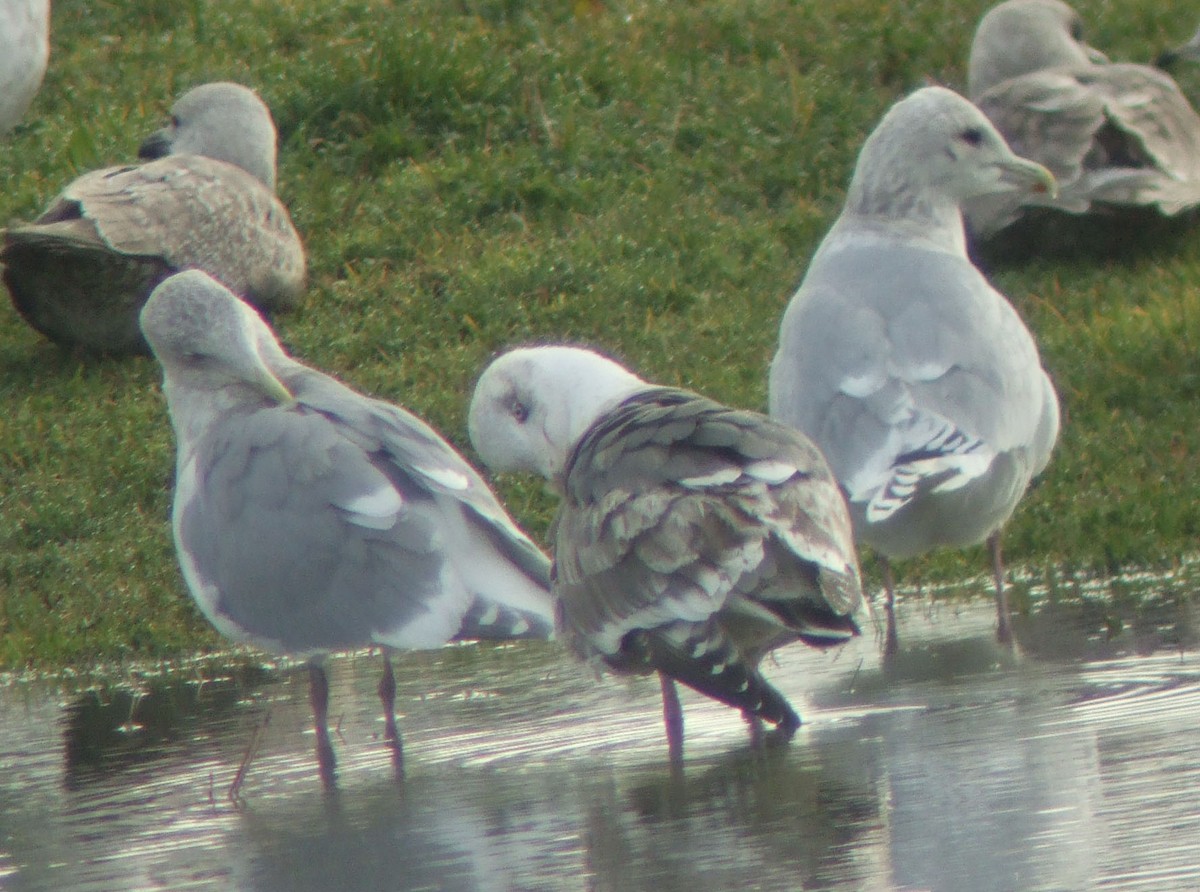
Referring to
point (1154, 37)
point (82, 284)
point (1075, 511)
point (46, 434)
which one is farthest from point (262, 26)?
point (1075, 511)

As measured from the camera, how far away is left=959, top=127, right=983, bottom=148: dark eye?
696cm

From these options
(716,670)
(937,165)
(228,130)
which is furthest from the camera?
(228,130)

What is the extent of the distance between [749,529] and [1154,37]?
26.6ft

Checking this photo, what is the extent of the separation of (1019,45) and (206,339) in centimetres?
586

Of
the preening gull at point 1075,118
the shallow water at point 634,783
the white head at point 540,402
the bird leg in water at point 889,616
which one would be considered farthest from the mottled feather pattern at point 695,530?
the preening gull at point 1075,118

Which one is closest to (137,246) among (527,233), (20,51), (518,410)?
(20,51)

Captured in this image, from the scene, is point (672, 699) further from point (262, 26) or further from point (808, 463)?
point (262, 26)

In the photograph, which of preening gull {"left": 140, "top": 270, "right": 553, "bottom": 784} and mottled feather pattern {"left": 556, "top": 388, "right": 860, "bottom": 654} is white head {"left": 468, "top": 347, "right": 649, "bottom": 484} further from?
mottled feather pattern {"left": 556, "top": 388, "right": 860, "bottom": 654}

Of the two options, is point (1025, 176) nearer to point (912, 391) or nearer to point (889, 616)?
point (912, 391)

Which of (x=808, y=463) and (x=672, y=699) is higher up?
(x=808, y=463)

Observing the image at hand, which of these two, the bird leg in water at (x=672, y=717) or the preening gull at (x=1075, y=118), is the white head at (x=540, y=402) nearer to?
the bird leg in water at (x=672, y=717)

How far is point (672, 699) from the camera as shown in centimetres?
474

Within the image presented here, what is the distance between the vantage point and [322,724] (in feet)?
16.4

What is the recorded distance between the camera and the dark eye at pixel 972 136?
6.96 meters
